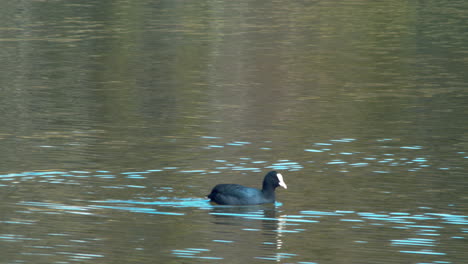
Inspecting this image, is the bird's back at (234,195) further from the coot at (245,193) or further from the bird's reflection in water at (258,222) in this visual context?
the bird's reflection in water at (258,222)

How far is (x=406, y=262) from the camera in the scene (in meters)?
15.9

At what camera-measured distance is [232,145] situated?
82.7 ft

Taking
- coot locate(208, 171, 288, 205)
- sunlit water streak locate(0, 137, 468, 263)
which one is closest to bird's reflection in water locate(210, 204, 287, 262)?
sunlit water streak locate(0, 137, 468, 263)

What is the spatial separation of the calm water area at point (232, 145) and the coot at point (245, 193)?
0.58ft

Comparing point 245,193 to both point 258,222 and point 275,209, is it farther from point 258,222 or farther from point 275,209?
point 258,222

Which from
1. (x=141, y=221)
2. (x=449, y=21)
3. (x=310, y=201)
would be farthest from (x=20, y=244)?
(x=449, y=21)

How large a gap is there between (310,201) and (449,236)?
3.21 meters

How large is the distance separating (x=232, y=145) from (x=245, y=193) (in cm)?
568

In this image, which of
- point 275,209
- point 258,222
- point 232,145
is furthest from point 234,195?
point 232,145

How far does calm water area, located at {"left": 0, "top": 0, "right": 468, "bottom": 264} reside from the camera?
17234 millimetres

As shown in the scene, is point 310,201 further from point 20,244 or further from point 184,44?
point 184,44

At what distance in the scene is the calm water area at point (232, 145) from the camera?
17.2 meters

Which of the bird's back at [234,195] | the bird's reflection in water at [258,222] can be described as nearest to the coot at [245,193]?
the bird's back at [234,195]

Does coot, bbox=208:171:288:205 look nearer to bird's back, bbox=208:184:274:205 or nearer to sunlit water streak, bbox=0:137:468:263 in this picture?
bird's back, bbox=208:184:274:205
